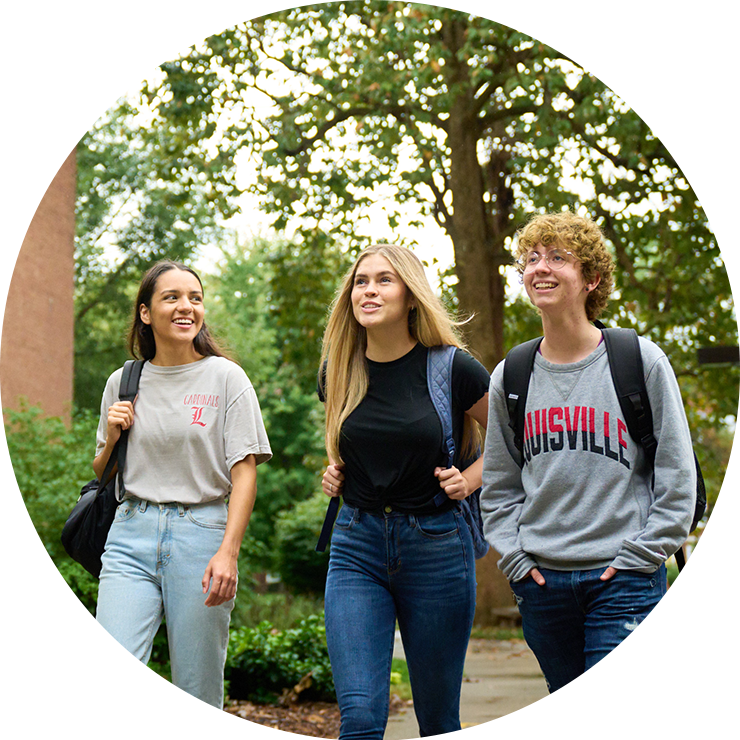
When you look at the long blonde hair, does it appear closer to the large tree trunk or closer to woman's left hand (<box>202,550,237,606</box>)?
woman's left hand (<box>202,550,237,606</box>)

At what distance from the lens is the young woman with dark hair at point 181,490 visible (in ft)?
11.0

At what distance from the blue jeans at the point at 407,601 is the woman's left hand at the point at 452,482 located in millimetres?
106

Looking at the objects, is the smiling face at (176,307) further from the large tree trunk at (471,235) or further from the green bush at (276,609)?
the green bush at (276,609)

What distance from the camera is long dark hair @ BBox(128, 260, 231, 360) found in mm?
3705

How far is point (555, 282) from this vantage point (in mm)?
2957

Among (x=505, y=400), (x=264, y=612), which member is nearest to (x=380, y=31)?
(x=505, y=400)

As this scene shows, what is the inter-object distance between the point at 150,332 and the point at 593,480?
78.9 inches

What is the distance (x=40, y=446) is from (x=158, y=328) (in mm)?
5344

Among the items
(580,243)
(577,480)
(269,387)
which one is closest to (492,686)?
(577,480)

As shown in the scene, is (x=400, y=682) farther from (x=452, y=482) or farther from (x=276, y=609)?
(x=452, y=482)

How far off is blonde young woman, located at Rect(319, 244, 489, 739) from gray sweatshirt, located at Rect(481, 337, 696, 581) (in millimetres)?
236

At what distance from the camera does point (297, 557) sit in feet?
47.1

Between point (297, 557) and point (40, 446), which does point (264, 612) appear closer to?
point (297, 557)

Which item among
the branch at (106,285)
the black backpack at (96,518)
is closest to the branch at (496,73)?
the black backpack at (96,518)
